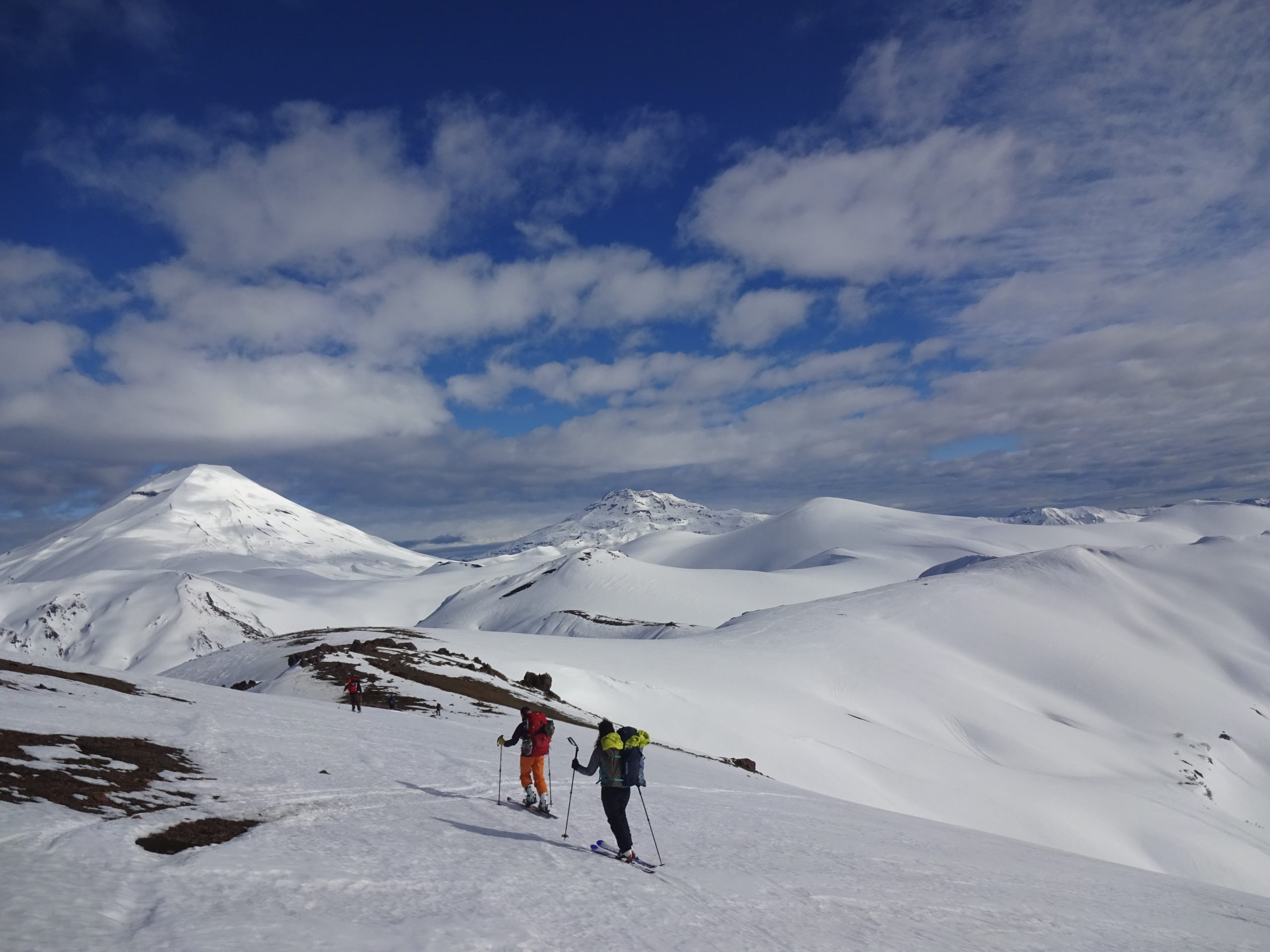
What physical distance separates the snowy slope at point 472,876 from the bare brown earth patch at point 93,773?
19.4 inches

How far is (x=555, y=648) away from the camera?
68.1 meters

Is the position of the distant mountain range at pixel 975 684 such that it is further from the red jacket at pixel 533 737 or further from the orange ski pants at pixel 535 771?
the red jacket at pixel 533 737

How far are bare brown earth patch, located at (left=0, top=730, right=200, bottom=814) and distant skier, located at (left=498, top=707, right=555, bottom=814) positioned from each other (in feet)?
19.9

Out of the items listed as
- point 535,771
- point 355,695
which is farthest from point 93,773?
point 355,695

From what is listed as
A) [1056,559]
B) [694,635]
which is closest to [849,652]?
[694,635]

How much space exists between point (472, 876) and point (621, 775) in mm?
3010

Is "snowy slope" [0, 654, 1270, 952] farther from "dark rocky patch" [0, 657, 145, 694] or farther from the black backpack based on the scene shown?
"dark rocky patch" [0, 657, 145, 694]

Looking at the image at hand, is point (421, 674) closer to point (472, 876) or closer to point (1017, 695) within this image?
point (472, 876)

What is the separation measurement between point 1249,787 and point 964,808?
45747 mm

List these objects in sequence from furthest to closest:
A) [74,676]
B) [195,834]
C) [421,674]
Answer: [421,674] < [74,676] < [195,834]

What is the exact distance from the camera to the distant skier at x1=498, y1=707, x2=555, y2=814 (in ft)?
50.9

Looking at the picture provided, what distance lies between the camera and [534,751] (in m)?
15.5

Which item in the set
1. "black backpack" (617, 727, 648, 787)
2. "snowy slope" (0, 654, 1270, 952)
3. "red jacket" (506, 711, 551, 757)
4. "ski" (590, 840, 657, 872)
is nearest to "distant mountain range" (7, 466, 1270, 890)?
"snowy slope" (0, 654, 1270, 952)

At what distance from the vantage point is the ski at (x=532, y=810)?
1555 cm
